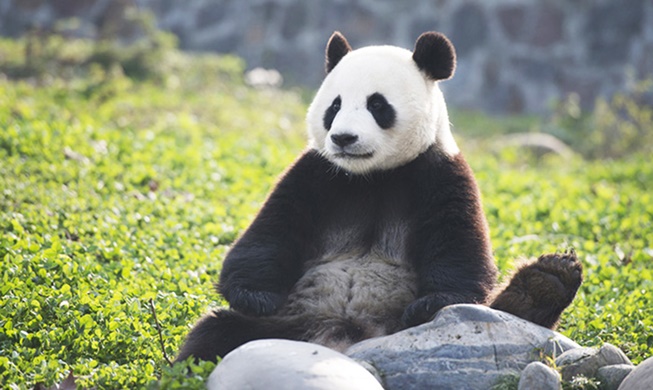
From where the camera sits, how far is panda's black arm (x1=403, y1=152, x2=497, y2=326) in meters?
3.76

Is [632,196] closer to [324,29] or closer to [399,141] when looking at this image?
[399,141]

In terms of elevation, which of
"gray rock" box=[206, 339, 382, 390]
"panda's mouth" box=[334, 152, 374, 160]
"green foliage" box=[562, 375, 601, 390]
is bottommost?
"green foliage" box=[562, 375, 601, 390]

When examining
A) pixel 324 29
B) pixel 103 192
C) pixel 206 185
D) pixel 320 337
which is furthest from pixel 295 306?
pixel 324 29

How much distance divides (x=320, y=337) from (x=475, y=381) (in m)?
0.72

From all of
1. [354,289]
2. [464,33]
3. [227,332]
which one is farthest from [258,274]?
[464,33]

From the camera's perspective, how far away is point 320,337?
377 cm

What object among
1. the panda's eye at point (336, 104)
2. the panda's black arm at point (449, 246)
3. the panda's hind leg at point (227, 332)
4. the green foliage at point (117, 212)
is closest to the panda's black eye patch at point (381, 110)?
the panda's eye at point (336, 104)

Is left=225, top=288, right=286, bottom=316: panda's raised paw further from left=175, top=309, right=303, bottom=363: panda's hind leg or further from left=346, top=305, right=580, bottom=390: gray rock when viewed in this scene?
left=346, top=305, right=580, bottom=390: gray rock

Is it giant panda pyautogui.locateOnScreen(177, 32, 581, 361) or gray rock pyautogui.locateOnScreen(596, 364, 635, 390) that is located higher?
giant panda pyautogui.locateOnScreen(177, 32, 581, 361)

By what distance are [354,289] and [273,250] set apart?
421mm

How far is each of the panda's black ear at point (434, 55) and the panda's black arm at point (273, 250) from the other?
0.71 meters

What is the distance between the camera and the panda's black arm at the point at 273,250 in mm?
3900

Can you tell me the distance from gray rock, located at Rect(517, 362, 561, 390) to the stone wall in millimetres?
9850

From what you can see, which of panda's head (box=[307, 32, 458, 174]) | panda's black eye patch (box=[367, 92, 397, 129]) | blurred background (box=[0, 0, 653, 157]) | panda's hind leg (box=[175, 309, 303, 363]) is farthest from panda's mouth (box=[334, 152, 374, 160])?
blurred background (box=[0, 0, 653, 157])
